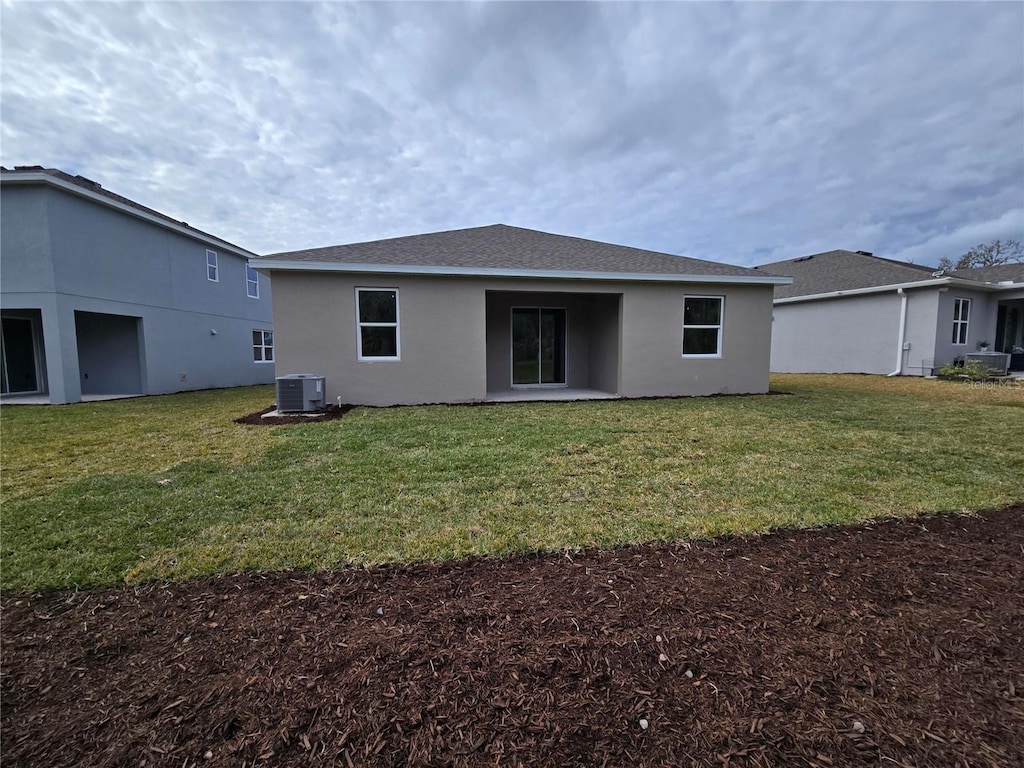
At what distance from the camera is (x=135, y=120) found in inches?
420

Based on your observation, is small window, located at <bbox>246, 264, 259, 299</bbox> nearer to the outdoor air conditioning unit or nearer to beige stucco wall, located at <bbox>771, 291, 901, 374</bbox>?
the outdoor air conditioning unit

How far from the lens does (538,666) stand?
1843 millimetres

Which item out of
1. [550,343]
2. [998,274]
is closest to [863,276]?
[998,274]

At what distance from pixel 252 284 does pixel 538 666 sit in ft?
65.9

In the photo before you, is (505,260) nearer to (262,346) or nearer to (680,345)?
(680,345)

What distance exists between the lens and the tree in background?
3494cm

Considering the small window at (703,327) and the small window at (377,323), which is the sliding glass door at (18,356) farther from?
the small window at (703,327)

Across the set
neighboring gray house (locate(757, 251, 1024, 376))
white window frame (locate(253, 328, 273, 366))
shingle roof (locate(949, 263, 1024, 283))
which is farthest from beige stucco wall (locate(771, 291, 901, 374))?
white window frame (locate(253, 328, 273, 366))

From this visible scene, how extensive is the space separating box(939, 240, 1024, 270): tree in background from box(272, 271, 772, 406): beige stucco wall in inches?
1582

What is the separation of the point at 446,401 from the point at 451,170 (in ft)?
30.6

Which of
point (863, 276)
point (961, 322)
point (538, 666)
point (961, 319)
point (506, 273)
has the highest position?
point (863, 276)

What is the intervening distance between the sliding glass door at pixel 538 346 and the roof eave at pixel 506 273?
231 cm

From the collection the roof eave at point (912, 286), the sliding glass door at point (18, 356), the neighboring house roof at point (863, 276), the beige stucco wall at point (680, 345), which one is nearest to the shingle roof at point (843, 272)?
the neighboring house roof at point (863, 276)

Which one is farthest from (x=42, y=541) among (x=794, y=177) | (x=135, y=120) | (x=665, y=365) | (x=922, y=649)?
(x=794, y=177)
